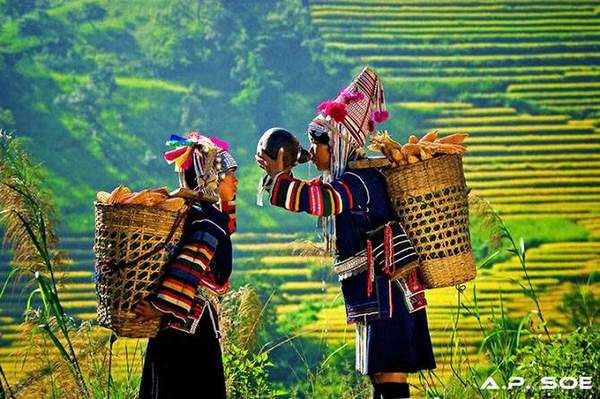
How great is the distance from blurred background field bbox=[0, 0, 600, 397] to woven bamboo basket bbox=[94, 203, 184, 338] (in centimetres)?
641

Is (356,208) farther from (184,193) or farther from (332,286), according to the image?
(332,286)

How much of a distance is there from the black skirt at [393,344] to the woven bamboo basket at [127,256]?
0.90 metres

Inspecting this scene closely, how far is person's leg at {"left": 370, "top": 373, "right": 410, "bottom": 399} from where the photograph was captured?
180 inches

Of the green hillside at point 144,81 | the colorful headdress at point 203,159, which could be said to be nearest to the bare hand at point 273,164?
the colorful headdress at point 203,159

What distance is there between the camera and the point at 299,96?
41.0 feet

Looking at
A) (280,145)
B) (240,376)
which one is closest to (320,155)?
(280,145)

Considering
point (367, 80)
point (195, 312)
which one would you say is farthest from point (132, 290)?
point (367, 80)

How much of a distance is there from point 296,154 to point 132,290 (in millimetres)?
849

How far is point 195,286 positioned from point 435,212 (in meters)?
0.99

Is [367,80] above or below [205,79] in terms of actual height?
below

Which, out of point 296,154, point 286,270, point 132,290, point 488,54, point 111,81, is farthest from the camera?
point 488,54

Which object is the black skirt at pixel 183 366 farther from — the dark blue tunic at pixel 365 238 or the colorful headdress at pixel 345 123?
the colorful headdress at pixel 345 123

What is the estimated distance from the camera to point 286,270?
1113cm

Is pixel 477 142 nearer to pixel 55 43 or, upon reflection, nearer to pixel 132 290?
pixel 55 43
